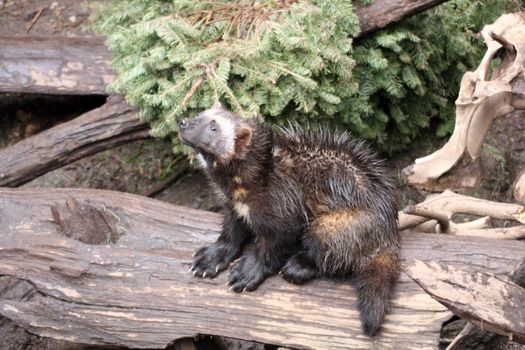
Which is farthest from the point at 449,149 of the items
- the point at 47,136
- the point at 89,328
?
the point at 47,136

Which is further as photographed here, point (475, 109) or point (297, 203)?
point (475, 109)

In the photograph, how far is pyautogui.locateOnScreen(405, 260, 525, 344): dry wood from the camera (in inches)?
127

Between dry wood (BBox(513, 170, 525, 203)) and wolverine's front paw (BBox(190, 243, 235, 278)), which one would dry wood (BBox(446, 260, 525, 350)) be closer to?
dry wood (BBox(513, 170, 525, 203))

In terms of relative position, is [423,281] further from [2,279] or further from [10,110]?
[10,110]

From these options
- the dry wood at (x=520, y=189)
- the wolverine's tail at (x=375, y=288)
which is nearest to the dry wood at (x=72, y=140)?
the wolverine's tail at (x=375, y=288)

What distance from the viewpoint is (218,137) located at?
4.01 metres

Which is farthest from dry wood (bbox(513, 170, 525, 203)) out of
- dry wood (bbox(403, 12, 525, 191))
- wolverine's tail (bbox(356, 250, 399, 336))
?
wolverine's tail (bbox(356, 250, 399, 336))

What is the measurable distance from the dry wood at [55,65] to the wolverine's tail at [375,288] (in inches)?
123

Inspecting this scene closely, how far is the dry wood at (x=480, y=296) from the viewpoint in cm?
322

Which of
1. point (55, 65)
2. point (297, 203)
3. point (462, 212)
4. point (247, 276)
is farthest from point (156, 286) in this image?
point (55, 65)

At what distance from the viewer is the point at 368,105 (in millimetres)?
5520

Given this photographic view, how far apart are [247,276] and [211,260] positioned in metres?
0.27

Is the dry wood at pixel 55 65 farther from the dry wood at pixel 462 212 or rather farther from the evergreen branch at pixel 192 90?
the dry wood at pixel 462 212

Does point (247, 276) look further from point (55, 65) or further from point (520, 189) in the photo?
point (55, 65)
